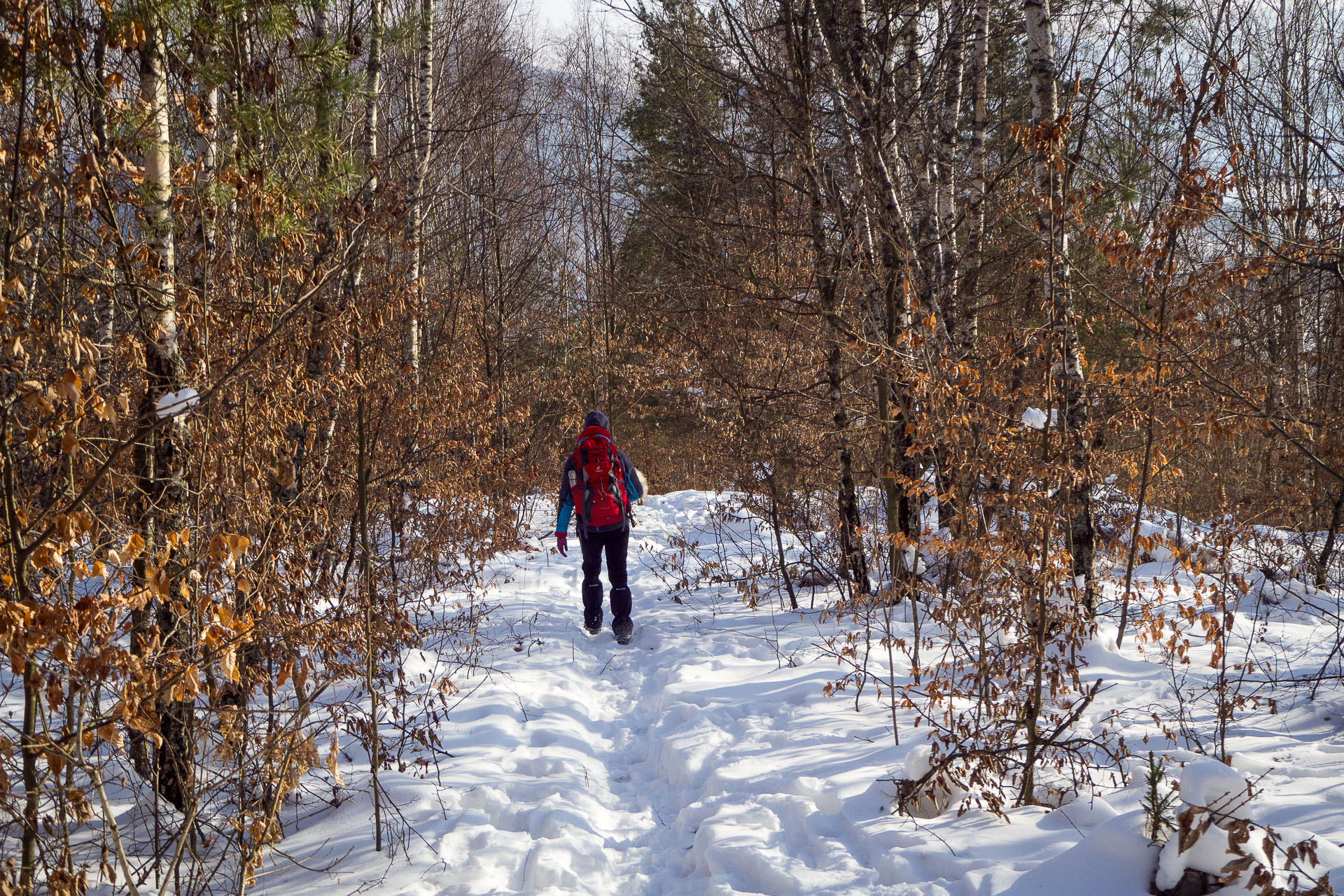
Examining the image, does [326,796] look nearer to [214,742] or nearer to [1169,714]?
[214,742]

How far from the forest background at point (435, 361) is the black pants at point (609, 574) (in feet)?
4.10

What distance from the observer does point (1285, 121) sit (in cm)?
396

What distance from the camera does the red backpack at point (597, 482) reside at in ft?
22.4

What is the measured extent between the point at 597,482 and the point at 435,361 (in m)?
1.97

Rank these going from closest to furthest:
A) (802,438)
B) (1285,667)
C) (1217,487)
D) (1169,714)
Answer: (1169,714), (1285,667), (802,438), (1217,487)

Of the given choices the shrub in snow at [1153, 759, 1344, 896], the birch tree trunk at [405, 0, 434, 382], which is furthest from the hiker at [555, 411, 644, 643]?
the shrub in snow at [1153, 759, 1344, 896]

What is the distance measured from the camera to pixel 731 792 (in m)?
4.00

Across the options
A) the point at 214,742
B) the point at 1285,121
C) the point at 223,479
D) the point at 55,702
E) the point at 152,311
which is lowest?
the point at 214,742

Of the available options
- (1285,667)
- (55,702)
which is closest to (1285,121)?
(1285,667)

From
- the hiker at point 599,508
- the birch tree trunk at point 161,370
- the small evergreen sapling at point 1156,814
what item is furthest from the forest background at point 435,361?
the hiker at point 599,508

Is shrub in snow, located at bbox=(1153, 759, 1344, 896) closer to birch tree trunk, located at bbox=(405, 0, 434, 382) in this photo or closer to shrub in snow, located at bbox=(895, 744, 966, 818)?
shrub in snow, located at bbox=(895, 744, 966, 818)

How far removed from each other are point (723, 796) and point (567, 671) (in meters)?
2.33

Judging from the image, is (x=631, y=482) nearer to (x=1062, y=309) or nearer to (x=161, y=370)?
(x=1062, y=309)

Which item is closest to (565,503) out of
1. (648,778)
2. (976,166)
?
(648,778)
